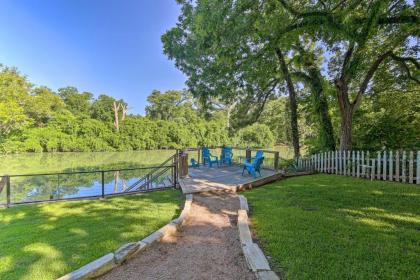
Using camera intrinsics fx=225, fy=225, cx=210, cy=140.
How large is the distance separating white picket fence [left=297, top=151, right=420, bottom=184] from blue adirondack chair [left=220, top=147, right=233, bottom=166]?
329 centimetres

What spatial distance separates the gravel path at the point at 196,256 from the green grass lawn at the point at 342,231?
0.42 meters

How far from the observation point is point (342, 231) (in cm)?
326

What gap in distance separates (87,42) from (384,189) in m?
23.5

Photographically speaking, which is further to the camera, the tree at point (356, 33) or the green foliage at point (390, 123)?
the green foliage at point (390, 123)

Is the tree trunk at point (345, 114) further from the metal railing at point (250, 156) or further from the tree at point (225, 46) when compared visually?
the metal railing at point (250, 156)

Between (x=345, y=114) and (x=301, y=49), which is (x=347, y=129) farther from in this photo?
(x=301, y=49)

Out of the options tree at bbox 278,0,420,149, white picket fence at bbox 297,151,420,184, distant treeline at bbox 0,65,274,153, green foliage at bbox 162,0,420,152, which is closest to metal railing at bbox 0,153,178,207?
green foliage at bbox 162,0,420,152

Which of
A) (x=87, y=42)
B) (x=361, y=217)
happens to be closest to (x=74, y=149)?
(x=87, y=42)

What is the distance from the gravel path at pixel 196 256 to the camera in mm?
2471

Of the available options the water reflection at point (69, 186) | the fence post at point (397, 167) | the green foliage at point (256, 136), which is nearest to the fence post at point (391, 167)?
the fence post at point (397, 167)

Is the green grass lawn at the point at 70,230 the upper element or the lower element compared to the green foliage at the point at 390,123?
lower

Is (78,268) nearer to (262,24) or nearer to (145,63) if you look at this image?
(262,24)

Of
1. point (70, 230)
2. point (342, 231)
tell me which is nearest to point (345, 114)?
point (342, 231)

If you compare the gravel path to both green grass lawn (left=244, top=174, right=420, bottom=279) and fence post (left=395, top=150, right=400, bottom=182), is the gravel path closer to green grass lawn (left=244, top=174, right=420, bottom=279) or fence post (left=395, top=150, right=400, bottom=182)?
green grass lawn (left=244, top=174, right=420, bottom=279)
